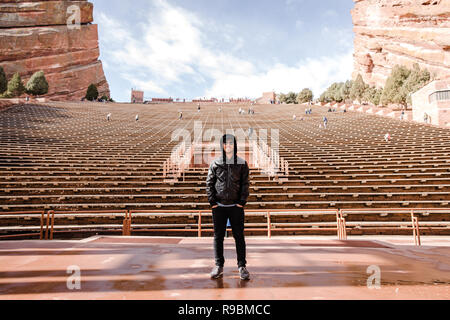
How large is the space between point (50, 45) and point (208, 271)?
96145 mm

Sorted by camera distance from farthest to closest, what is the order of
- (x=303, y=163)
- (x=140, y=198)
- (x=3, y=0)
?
1. (x=3, y=0)
2. (x=303, y=163)
3. (x=140, y=198)

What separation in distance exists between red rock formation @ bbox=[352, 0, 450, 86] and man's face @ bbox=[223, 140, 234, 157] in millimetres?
62930

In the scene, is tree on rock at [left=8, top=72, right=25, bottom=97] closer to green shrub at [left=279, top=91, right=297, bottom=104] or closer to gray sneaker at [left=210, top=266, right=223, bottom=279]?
gray sneaker at [left=210, top=266, right=223, bottom=279]

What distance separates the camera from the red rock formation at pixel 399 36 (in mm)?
52719

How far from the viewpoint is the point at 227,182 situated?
298cm

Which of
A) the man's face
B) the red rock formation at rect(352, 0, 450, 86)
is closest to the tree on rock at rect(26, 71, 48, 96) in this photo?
the man's face

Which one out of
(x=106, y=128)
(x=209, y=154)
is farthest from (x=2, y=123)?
(x=209, y=154)

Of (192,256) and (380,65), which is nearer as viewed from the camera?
(192,256)

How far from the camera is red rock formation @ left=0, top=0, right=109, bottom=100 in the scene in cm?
7188

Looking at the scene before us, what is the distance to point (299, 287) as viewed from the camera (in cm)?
260

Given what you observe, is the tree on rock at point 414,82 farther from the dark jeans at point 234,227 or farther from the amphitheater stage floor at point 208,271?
the dark jeans at point 234,227

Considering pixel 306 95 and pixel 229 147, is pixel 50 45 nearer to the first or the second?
pixel 306 95
